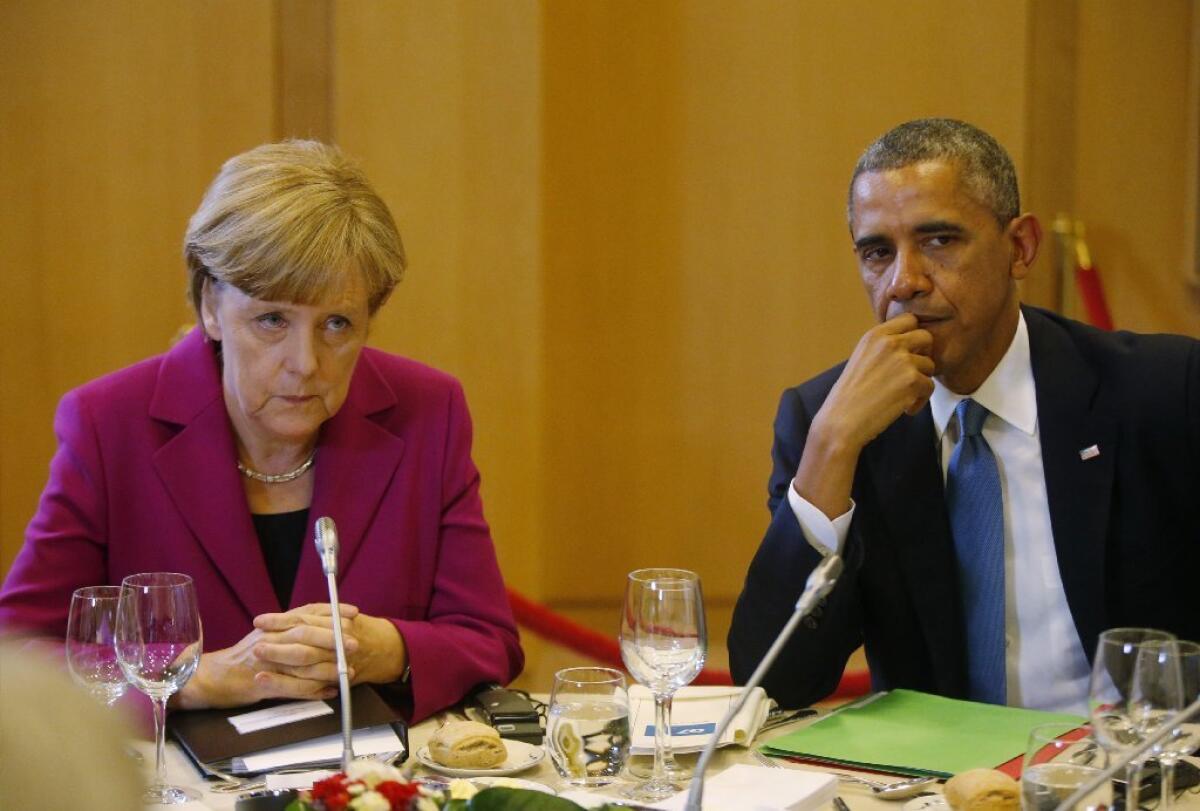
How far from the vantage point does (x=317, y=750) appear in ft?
5.75

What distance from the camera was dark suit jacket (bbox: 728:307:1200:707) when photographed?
7.16 ft

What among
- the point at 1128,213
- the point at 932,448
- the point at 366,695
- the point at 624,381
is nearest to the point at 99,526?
the point at 366,695

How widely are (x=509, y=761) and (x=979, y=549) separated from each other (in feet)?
2.94

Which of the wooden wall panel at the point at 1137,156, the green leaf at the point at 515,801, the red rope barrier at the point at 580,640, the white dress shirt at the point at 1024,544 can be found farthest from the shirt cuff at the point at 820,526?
the wooden wall panel at the point at 1137,156

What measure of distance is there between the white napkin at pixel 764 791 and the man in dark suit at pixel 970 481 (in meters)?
0.56

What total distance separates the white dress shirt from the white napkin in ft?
1.99

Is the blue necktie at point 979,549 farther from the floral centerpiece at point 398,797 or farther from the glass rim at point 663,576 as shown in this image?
the floral centerpiece at point 398,797

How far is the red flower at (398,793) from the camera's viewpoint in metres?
1.16

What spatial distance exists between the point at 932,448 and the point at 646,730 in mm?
762

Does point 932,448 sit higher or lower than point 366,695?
higher

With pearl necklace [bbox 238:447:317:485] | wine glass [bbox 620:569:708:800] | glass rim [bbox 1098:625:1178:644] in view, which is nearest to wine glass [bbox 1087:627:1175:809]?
glass rim [bbox 1098:625:1178:644]

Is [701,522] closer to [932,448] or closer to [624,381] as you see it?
[624,381]

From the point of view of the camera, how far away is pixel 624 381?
4520 mm

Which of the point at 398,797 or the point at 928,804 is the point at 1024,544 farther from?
the point at 398,797
